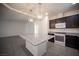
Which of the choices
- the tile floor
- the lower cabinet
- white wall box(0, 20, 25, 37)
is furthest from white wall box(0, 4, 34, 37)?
the lower cabinet

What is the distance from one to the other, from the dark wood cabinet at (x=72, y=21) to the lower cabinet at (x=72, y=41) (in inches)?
8.5

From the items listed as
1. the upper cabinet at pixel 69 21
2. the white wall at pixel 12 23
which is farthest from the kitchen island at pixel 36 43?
the upper cabinet at pixel 69 21

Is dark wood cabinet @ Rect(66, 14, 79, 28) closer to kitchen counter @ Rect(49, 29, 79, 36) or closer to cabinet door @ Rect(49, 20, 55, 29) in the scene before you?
kitchen counter @ Rect(49, 29, 79, 36)

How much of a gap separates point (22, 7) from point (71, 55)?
128cm

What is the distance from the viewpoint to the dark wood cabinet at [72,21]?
1.69 m

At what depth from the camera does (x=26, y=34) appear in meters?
1.76

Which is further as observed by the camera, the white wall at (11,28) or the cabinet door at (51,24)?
the cabinet door at (51,24)

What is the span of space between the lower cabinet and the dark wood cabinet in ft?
0.71

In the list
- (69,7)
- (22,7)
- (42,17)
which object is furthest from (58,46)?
(22,7)

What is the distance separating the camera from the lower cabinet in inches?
64.4

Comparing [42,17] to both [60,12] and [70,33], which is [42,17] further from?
[70,33]

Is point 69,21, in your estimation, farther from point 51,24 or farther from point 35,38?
point 35,38

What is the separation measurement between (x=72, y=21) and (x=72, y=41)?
15.4 inches

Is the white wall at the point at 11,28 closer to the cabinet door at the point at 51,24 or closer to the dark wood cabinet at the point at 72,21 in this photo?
the cabinet door at the point at 51,24
